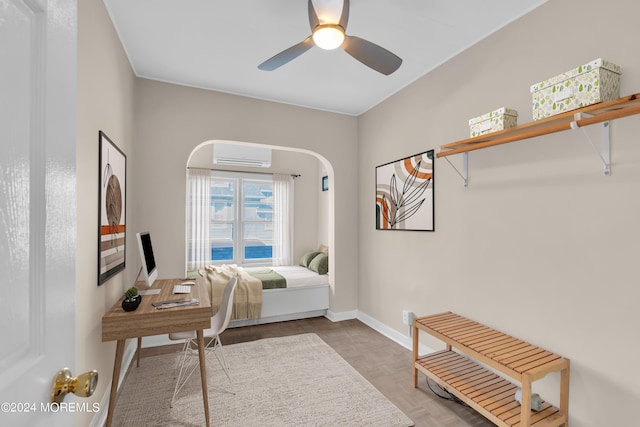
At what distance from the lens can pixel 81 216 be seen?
5.38ft

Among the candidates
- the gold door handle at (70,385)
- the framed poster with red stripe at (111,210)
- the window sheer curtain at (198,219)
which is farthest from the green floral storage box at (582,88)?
the window sheer curtain at (198,219)

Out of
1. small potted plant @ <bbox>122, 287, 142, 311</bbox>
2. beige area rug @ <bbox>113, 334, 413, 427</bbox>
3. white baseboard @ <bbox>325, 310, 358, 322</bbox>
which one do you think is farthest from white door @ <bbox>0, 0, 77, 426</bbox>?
white baseboard @ <bbox>325, 310, 358, 322</bbox>

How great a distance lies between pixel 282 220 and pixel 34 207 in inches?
203

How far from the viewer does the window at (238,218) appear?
5.14 meters

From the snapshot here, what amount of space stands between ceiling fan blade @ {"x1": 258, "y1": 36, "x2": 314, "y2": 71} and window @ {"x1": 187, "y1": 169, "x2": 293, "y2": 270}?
341 cm

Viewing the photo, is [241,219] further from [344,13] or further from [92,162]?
[344,13]

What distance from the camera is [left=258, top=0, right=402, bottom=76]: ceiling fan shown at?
1812mm

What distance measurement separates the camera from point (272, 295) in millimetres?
3869

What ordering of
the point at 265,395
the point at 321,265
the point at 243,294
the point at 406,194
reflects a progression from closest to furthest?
the point at 265,395 < the point at 406,194 < the point at 243,294 < the point at 321,265

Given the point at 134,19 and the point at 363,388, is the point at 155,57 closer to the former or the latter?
the point at 134,19

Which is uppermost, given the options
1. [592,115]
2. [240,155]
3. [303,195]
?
[240,155]

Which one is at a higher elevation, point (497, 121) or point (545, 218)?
point (497, 121)

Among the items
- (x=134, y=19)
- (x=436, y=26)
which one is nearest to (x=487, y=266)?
(x=436, y=26)

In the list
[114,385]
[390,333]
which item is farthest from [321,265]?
[114,385]
